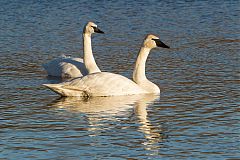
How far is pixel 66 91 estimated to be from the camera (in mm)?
14078

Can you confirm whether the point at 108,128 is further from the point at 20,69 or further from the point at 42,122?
the point at 20,69

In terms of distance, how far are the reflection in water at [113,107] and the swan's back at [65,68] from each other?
2.94 m

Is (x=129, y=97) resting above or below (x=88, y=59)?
below

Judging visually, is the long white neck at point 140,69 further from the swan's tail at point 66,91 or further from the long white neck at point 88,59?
the long white neck at point 88,59

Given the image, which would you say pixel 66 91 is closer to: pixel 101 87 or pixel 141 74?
pixel 101 87

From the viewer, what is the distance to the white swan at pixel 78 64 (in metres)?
16.6

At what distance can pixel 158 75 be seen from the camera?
16.2m

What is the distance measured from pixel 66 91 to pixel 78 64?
3265 millimetres

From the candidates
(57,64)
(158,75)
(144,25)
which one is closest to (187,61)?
(158,75)

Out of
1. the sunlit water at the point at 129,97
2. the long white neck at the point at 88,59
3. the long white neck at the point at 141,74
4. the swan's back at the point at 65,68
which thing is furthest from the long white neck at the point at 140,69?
the swan's back at the point at 65,68

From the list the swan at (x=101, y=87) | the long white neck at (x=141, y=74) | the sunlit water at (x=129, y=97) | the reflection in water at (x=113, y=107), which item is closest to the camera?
the sunlit water at (x=129, y=97)

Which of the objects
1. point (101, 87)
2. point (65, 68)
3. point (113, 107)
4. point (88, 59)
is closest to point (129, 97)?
point (101, 87)

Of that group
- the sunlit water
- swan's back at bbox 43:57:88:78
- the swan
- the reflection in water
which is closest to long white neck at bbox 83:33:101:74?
swan's back at bbox 43:57:88:78

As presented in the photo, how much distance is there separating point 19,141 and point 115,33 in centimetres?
1268
